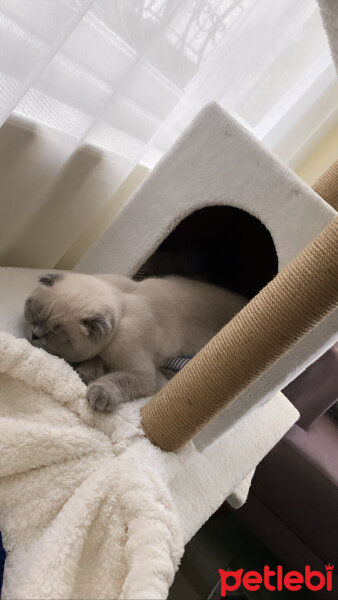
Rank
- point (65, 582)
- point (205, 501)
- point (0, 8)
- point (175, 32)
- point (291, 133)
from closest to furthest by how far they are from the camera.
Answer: point (65, 582), point (0, 8), point (205, 501), point (175, 32), point (291, 133)

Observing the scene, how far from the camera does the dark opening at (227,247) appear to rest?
4.59ft

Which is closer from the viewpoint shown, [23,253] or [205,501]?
[205,501]

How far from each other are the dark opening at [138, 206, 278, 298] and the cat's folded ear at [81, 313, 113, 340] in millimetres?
565

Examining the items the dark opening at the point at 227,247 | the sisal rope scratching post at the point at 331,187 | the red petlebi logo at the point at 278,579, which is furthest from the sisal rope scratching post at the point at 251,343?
the red petlebi logo at the point at 278,579

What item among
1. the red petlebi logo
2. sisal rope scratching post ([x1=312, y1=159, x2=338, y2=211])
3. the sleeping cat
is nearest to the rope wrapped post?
the sleeping cat

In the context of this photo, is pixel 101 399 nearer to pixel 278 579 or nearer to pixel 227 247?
pixel 227 247

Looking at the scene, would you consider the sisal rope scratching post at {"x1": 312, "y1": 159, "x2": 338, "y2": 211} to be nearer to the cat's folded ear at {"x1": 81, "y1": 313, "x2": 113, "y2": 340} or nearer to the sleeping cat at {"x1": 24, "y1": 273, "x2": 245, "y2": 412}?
the sleeping cat at {"x1": 24, "y1": 273, "x2": 245, "y2": 412}

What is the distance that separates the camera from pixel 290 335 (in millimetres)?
695

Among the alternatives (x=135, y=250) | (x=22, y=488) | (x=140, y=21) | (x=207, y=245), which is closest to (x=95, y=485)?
(x=22, y=488)

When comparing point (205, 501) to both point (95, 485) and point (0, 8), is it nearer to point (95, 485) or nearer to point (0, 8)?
point (95, 485)

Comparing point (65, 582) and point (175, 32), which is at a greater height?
point (175, 32)

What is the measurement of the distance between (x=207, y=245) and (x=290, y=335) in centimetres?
79

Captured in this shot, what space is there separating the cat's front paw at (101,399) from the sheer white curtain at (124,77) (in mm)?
505

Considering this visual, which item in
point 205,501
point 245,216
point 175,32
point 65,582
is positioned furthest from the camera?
point 245,216
